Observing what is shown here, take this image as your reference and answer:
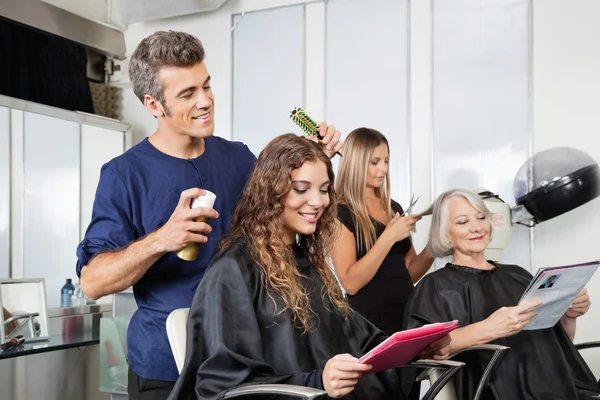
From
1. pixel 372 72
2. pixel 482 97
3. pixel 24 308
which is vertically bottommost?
pixel 24 308

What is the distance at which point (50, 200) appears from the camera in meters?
4.39

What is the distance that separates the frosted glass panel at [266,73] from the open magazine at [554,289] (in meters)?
2.56

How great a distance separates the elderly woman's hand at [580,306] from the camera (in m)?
2.77

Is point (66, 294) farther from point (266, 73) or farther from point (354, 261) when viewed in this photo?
point (354, 261)

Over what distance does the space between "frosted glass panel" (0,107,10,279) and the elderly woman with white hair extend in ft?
8.04

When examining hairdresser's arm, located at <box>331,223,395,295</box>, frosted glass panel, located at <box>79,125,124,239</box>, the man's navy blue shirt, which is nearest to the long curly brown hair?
the man's navy blue shirt

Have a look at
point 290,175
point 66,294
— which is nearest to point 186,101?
point 290,175

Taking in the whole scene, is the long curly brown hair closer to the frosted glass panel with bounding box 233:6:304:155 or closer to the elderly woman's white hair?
the elderly woman's white hair

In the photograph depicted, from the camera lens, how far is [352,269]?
3.01 m

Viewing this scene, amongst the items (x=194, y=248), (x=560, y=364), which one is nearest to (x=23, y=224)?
(x=194, y=248)

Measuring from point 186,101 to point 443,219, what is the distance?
1431 millimetres

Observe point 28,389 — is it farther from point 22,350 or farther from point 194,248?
point 194,248

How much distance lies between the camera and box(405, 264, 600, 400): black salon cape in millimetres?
2629

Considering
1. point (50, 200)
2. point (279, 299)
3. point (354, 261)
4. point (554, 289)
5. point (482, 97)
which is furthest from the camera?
point (50, 200)
